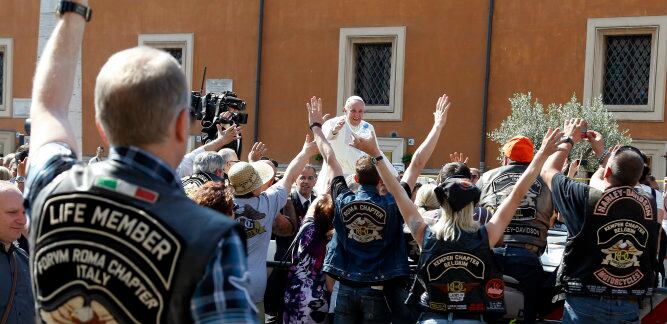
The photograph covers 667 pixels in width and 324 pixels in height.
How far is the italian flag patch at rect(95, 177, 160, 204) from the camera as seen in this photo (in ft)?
7.18

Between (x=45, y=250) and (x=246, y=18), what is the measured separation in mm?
25122

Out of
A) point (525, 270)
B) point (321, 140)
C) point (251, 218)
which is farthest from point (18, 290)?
point (525, 270)

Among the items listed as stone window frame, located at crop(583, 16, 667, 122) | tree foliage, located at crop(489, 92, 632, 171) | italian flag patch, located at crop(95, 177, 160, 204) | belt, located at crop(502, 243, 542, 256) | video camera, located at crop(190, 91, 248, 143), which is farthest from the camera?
stone window frame, located at crop(583, 16, 667, 122)

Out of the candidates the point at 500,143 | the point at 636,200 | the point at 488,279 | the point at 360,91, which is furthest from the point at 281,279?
the point at 360,91

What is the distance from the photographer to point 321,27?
26016 millimetres

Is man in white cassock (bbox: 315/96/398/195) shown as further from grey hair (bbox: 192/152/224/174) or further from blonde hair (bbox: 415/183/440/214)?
grey hair (bbox: 192/152/224/174)

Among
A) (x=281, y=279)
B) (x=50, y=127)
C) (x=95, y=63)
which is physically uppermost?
(x=95, y=63)

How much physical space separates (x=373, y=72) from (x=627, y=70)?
6638mm

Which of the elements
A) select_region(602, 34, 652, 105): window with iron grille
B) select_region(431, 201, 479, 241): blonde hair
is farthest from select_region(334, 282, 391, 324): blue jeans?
select_region(602, 34, 652, 105): window with iron grille

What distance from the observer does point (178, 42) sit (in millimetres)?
27984

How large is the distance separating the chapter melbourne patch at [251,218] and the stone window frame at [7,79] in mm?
24770

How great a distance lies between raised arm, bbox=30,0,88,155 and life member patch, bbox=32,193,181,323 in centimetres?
36

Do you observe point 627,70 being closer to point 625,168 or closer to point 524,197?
point 524,197

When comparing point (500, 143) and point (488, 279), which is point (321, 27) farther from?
point (488, 279)
